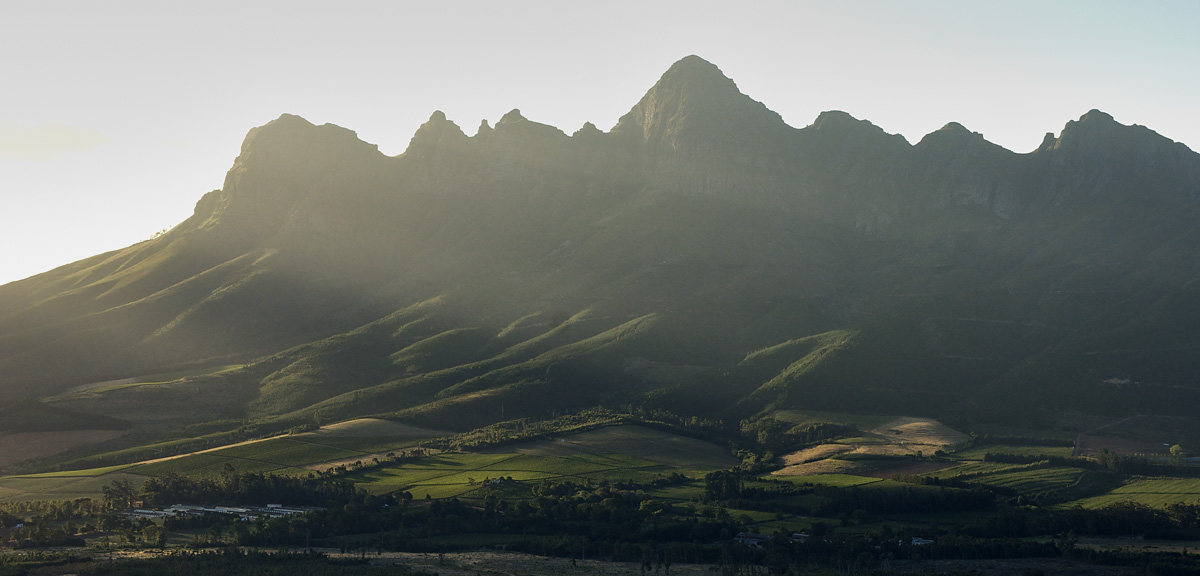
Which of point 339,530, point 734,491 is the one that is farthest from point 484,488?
point 734,491

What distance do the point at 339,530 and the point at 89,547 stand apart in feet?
119

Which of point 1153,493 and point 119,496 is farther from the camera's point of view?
point 119,496

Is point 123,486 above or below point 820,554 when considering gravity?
above

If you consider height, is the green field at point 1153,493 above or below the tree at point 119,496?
below

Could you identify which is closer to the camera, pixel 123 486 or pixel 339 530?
pixel 339 530

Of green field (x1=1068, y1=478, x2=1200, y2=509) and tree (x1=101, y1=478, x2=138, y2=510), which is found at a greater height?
tree (x1=101, y1=478, x2=138, y2=510)

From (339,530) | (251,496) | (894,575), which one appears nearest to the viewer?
(894,575)

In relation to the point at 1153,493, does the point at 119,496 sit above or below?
above

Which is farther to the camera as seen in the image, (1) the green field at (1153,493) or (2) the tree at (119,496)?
(2) the tree at (119,496)

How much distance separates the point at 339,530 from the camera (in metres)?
171

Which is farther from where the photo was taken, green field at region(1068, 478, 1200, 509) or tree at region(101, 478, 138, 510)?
tree at region(101, 478, 138, 510)

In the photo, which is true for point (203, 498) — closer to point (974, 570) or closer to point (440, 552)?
point (440, 552)

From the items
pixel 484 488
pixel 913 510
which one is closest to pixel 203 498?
pixel 484 488

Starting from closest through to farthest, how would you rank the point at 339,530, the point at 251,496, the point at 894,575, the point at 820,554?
the point at 894,575 → the point at 820,554 → the point at 339,530 → the point at 251,496
